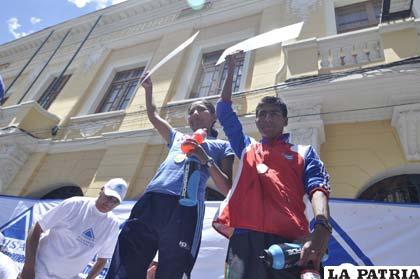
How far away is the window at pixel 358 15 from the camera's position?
6.11 metres

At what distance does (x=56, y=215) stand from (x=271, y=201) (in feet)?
6.24

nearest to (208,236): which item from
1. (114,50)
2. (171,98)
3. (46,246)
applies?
(46,246)

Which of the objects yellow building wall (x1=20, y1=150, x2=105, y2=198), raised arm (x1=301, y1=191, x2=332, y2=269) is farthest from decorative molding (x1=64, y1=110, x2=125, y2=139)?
raised arm (x1=301, y1=191, x2=332, y2=269)

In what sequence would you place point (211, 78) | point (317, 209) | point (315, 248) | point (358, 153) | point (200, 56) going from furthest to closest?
point (200, 56), point (211, 78), point (358, 153), point (317, 209), point (315, 248)

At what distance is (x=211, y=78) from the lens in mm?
6910

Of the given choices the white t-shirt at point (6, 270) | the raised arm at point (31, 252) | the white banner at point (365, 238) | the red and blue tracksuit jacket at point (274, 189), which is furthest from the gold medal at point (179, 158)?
the white t-shirt at point (6, 270)

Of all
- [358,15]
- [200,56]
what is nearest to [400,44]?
[358,15]

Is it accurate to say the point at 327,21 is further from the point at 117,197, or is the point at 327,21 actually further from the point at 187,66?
the point at 117,197

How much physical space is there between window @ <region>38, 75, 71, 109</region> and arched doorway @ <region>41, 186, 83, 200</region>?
3645 millimetres

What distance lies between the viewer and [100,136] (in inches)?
256

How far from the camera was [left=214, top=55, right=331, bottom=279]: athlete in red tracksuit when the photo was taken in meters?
1.27

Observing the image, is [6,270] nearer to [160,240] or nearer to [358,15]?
[160,240]

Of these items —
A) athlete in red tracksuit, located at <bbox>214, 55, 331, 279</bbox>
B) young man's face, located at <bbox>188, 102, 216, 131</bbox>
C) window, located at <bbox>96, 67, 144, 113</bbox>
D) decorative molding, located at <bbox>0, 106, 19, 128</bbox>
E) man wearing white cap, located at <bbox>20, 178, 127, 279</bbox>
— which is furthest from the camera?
window, located at <bbox>96, 67, 144, 113</bbox>

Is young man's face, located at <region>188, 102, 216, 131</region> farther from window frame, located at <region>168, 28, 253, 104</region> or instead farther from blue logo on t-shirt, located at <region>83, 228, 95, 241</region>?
window frame, located at <region>168, 28, 253, 104</region>
